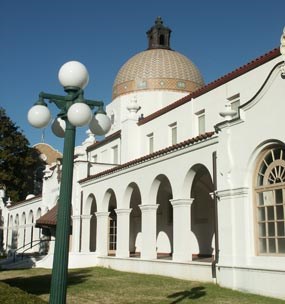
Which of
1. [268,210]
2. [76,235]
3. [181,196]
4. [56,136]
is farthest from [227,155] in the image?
[76,235]

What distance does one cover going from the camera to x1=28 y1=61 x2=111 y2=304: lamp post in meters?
6.11

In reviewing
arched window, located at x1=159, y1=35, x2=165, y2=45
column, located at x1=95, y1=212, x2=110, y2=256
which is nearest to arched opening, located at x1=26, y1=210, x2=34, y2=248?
column, located at x1=95, y1=212, x2=110, y2=256

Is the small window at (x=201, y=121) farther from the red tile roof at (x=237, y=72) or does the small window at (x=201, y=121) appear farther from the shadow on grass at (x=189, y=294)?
the shadow on grass at (x=189, y=294)

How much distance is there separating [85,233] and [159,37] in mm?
21456

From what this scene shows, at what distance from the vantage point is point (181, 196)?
18.0 metres

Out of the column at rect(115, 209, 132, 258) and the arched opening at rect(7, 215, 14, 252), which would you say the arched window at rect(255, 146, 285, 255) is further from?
the arched opening at rect(7, 215, 14, 252)

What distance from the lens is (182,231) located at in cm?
1759

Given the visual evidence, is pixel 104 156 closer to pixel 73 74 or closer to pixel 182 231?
pixel 182 231

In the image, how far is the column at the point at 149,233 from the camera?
20109 mm

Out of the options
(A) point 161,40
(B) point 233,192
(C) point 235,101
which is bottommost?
(B) point 233,192

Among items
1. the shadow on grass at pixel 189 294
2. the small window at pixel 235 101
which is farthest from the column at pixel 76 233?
the shadow on grass at pixel 189 294

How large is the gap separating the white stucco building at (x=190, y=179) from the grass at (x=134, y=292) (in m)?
0.77

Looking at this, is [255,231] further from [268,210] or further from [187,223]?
[187,223]

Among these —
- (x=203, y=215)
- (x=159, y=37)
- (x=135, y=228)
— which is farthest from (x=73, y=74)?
(x=159, y=37)
